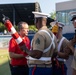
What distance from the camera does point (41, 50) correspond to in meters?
3.99

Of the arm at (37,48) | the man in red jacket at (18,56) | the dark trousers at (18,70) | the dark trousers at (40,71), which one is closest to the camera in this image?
the arm at (37,48)

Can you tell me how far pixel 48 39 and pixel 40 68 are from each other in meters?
0.44

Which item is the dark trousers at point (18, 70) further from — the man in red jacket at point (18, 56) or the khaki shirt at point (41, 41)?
the khaki shirt at point (41, 41)

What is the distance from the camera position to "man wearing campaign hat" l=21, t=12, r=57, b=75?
157 inches

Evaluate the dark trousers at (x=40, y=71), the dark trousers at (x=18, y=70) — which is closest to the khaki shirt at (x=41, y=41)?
the dark trousers at (x=40, y=71)

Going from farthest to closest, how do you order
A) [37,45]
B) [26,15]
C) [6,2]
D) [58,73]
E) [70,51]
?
[26,15]
[6,2]
[58,73]
[70,51]
[37,45]

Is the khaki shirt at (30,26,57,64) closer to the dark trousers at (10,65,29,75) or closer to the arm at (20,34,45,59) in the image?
the arm at (20,34,45,59)

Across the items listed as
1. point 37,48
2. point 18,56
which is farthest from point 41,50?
point 18,56

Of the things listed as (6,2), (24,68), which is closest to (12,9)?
(6,2)

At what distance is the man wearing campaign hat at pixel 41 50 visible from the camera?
400cm

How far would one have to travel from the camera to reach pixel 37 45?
398cm

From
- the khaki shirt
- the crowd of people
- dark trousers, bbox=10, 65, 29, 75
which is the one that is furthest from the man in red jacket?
the khaki shirt

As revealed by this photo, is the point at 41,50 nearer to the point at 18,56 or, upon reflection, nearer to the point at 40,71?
the point at 40,71

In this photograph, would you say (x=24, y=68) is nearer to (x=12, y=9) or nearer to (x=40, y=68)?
(x=40, y=68)
